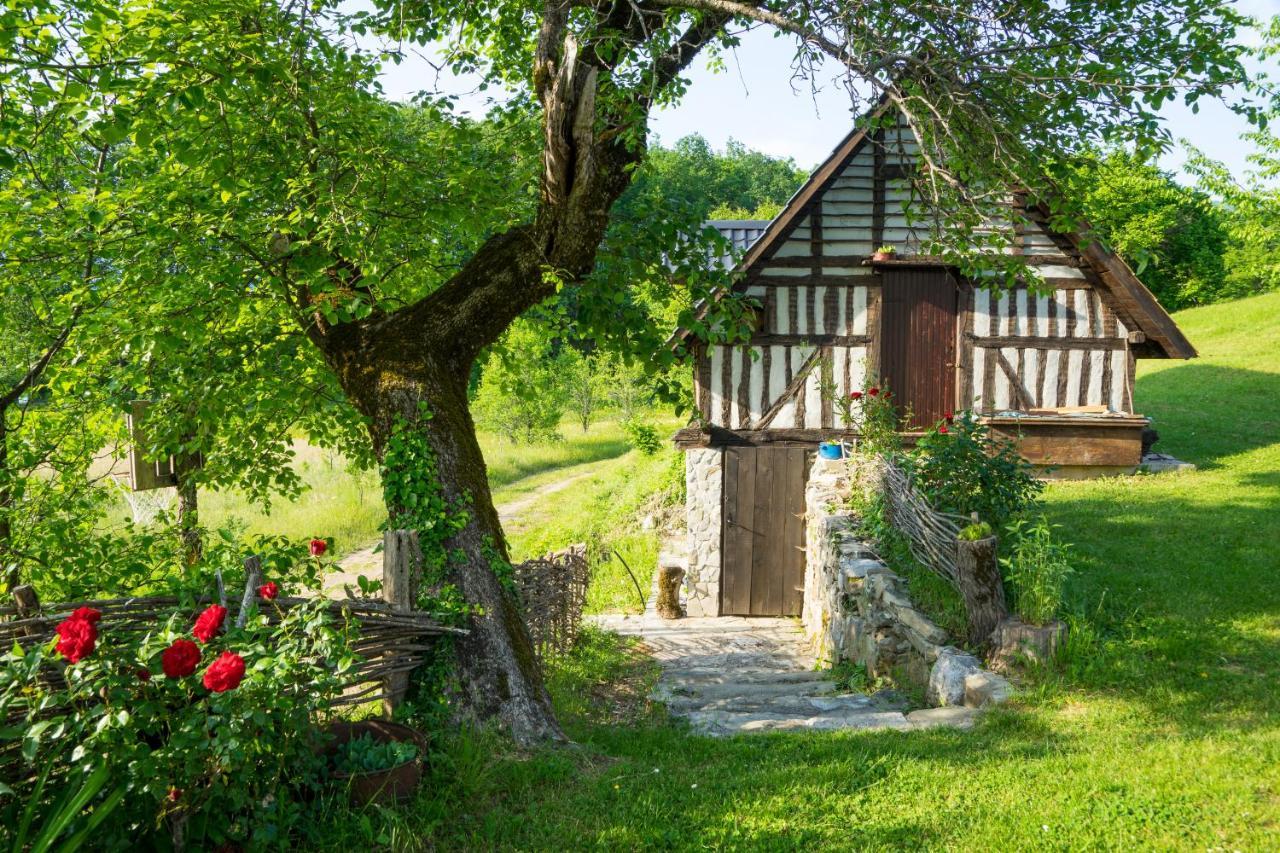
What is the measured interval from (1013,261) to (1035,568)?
2210mm

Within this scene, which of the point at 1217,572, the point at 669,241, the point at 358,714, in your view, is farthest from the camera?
the point at 1217,572

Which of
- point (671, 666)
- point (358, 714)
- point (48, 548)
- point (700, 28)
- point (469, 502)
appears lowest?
point (671, 666)

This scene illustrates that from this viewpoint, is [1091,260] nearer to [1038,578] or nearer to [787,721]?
[1038,578]

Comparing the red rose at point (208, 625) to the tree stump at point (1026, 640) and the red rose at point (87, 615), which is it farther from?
the tree stump at point (1026, 640)

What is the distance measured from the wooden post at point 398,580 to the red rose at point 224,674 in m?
1.66

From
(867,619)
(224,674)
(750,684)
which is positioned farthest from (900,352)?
(224,674)

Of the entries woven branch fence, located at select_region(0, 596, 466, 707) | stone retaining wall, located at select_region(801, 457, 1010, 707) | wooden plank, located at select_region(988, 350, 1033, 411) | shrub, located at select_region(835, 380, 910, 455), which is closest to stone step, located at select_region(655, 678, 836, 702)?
stone retaining wall, located at select_region(801, 457, 1010, 707)

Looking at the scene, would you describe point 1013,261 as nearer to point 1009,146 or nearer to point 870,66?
point 1009,146

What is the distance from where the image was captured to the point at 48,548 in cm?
667

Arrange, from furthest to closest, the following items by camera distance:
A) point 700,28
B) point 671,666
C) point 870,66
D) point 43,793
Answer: point 671,666
point 700,28
point 870,66
point 43,793

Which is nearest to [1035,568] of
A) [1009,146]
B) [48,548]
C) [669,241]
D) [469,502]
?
[1009,146]

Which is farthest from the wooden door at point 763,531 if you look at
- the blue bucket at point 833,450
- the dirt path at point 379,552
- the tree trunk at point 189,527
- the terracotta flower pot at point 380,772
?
the terracotta flower pot at point 380,772

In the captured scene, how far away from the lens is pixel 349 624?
13.8ft

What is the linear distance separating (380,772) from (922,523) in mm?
5583
